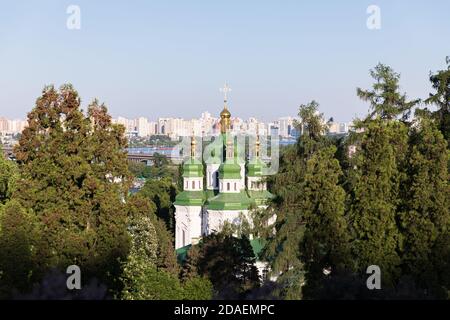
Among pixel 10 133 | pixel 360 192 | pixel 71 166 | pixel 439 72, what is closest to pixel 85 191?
pixel 71 166

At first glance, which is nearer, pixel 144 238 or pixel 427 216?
pixel 427 216

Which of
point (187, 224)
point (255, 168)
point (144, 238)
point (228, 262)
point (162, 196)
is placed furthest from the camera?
point (162, 196)

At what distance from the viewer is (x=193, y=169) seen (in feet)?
139

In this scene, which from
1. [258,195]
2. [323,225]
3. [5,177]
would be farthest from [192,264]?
[258,195]

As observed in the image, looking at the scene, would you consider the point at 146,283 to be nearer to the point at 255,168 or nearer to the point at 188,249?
the point at 188,249

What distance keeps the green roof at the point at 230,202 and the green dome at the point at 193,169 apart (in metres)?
2.68

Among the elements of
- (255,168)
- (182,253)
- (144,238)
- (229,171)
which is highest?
(255,168)

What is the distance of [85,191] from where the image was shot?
20.2m

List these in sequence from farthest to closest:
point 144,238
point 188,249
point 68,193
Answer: point 188,249 → point 144,238 → point 68,193

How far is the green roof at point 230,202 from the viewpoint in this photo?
3938 centimetres

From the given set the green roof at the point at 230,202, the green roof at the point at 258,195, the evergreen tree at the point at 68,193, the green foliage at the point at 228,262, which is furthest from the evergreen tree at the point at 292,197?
the green roof at the point at 230,202

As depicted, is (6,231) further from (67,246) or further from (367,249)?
(367,249)

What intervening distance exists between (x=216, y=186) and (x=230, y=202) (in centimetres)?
325

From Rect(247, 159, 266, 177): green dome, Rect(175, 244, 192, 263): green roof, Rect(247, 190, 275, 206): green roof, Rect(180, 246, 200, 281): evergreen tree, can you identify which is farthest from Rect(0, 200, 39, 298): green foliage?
Rect(247, 159, 266, 177): green dome
